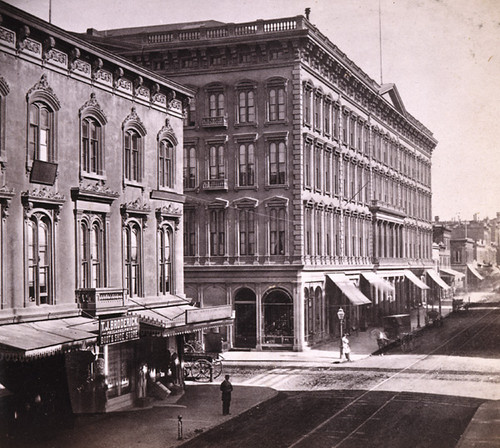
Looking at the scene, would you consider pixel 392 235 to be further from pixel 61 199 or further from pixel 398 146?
pixel 61 199

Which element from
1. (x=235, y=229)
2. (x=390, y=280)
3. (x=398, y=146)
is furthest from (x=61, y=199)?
(x=398, y=146)

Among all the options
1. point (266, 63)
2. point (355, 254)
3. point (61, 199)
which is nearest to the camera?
point (61, 199)

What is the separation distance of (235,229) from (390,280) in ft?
75.5

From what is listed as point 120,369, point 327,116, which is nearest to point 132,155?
point 120,369

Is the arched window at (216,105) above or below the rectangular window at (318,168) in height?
above

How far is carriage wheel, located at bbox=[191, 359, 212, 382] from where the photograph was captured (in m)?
29.8

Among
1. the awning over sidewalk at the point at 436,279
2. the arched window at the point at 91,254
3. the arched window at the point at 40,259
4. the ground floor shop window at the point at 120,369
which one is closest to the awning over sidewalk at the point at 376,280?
the awning over sidewalk at the point at 436,279

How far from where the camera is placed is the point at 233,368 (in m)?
34.3

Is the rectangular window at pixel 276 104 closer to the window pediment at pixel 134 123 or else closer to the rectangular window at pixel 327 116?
the rectangular window at pixel 327 116

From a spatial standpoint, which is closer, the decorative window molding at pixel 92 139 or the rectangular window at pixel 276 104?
the decorative window molding at pixel 92 139

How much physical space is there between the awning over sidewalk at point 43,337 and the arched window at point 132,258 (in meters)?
3.59

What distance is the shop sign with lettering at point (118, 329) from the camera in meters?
20.6

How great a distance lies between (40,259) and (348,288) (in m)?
29.1

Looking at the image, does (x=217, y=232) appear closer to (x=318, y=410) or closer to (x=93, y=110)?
(x=93, y=110)
